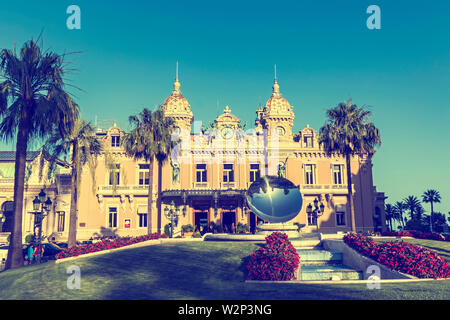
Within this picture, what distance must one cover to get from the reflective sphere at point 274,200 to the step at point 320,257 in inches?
298

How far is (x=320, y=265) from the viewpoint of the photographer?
2294cm

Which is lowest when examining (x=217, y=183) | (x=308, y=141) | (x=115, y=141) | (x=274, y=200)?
(x=274, y=200)

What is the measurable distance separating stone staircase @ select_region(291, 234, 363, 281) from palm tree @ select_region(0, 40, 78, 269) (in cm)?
1663

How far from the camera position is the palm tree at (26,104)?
22.5m

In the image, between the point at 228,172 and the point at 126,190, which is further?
the point at 228,172

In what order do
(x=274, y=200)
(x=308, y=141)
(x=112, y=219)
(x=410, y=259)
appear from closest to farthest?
1. (x=410, y=259)
2. (x=274, y=200)
3. (x=112, y=219)
4. (x=308, y=141)

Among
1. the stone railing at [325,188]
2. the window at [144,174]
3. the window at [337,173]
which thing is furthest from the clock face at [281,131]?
the window at [144,174]

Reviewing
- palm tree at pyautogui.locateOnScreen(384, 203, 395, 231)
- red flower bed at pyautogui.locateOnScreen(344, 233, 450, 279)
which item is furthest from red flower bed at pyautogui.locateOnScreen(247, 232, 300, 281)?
palm tree at pyautogui.locateOnScreen(384, 203, 395, 231)

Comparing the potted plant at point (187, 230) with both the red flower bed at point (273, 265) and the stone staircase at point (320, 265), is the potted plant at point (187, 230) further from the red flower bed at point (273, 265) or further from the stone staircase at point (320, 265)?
the red flower bed at point (273, 265)

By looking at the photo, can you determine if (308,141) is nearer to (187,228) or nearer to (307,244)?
(187,228)

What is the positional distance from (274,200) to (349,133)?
9395mm

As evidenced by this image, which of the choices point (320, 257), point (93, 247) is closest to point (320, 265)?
point (320, 257)

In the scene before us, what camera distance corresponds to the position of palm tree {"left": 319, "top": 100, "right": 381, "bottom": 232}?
34.9 meters
